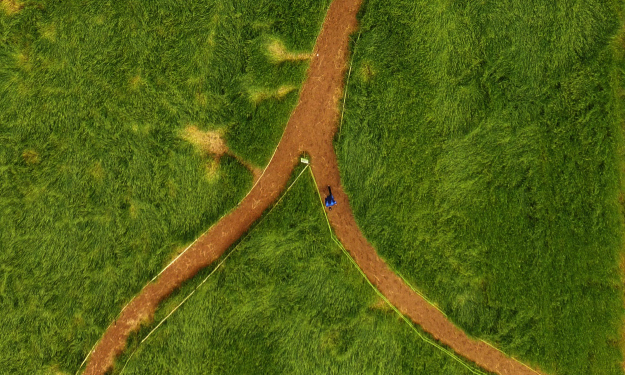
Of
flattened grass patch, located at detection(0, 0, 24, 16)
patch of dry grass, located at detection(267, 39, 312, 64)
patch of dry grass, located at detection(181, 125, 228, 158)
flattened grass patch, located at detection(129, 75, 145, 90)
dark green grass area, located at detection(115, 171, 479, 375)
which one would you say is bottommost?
dark green grass area, located at detection(115, 171, 479, 375)

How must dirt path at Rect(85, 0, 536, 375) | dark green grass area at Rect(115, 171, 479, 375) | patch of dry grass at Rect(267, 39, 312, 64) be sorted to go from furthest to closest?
patch of dry grass at Rect(267, 39, 312, 64) → dirt path at Rect(85, 0, 536, 375) → dark green grass area at Rect(115, 171, 479, 375)

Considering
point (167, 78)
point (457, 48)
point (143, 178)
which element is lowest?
point (143, 178)

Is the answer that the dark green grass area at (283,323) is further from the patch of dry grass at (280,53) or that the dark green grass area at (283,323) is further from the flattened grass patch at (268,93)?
the patch of dry grass at (280,53)

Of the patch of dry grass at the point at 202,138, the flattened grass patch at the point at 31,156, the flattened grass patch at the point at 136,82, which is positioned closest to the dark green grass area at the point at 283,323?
→ the patch of dry grass at the point at 202,138

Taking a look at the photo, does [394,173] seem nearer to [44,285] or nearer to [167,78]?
[167,78]

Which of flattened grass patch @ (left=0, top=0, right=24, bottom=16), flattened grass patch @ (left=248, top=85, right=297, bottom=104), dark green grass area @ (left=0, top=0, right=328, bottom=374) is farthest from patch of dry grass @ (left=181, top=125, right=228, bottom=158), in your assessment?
flattened grass patch @ (left=0, top=0, right=24, bottom=16)

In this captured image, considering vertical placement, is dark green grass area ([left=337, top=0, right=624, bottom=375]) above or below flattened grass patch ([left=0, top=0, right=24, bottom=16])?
below

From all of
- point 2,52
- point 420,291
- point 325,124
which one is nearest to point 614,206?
point 420,291

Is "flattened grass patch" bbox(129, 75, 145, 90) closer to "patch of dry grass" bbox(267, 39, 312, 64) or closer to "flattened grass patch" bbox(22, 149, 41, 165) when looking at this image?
"flattened grass patch" bbox(22, 149, 41, 165)
